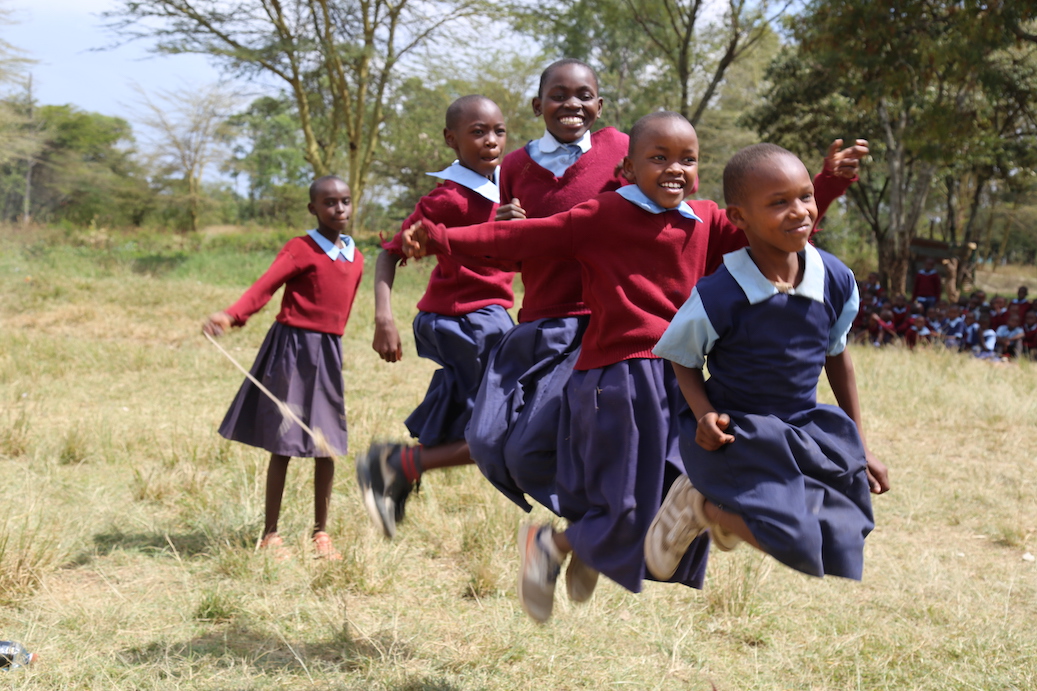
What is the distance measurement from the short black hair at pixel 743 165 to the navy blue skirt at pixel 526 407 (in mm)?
723

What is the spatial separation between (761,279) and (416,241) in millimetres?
1040

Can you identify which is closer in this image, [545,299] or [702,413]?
[702,413]

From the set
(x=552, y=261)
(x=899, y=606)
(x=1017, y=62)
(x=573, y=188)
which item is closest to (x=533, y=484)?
(x=552, y=261)

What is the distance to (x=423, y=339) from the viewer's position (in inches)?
140

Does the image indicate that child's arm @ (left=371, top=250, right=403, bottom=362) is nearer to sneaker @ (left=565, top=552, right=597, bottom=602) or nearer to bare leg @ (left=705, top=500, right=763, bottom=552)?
sneaker @ (left=565, top=552, right=597, bottom=602)

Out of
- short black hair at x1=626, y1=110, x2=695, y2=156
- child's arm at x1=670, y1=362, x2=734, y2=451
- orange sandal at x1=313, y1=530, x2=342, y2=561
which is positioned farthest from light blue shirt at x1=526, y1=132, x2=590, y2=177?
orange sandal at x1=313, y1=530, x2=342, y2=561

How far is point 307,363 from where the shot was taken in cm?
427

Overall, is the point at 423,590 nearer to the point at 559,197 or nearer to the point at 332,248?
the point at 332,248

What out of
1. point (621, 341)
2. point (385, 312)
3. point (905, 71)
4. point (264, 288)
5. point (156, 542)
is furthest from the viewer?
point (905, 71)

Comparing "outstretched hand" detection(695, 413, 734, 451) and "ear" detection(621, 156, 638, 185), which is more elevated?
"ear" detection(621, 156, 638, 185)

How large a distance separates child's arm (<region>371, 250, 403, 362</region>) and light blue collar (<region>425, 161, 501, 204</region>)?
369 millimetres

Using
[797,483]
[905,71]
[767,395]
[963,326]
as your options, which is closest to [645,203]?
[767,395]

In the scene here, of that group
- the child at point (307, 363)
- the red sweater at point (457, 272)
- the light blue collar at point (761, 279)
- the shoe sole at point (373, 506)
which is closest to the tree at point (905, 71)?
the child at point (307, 363)

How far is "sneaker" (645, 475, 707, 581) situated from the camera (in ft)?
7.43
